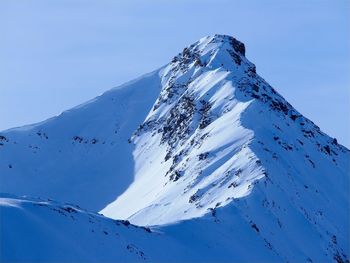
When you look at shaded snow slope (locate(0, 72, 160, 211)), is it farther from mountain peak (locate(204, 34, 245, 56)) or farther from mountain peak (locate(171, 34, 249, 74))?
mountain peak (locate(204, 34, 245, 56))

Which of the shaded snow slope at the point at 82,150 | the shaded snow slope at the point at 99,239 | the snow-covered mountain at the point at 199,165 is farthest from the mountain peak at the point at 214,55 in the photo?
the shaded snow slope at the point at 99,239

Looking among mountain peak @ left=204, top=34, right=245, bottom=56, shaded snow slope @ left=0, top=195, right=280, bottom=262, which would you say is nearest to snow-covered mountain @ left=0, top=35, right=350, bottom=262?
shaded snow slope @ left=0, top=195, right=280, bottom=262

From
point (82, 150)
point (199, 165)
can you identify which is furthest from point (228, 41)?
point (199, 165)

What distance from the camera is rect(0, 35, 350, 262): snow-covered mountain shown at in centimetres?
7206

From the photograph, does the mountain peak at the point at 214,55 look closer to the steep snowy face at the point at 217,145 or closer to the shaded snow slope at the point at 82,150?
the steep snowy face at the point at 217,145

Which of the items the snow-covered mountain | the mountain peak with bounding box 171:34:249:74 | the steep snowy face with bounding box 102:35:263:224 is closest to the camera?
the snow-covered mountain

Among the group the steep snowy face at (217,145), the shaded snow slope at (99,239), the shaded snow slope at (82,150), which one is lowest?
the shaded snow slope at (99,239)

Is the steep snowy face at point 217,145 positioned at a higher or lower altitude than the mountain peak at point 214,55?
lower

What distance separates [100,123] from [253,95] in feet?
113

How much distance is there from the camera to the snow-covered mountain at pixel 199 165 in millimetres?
72062

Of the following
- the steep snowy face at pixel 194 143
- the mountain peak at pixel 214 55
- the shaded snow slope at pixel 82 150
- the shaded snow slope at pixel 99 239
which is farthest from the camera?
the mountain peak at pixel 214 55

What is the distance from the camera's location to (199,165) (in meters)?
89.2

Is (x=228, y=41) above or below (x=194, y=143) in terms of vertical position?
above

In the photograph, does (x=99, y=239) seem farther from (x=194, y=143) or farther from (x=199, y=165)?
(x=194, y=143)
